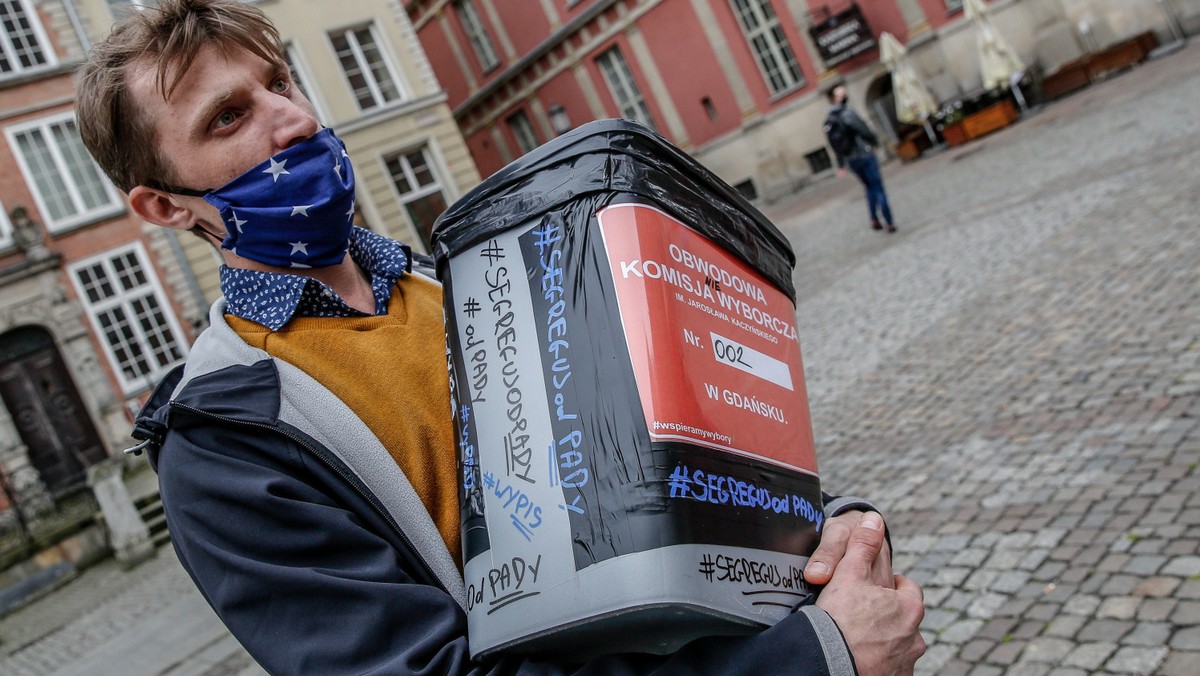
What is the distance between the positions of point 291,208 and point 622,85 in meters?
25.5

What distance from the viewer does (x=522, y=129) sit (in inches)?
1147

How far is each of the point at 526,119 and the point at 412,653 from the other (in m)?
28.8

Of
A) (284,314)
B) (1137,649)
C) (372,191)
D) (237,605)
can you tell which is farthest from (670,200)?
(372,191)

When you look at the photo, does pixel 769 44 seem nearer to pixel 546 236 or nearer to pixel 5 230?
pixel 5 230

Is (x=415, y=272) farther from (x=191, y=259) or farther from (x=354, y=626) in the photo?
(x=191, y=259)

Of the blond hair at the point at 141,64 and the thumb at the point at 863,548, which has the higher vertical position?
the blond hair at the point at 141,64

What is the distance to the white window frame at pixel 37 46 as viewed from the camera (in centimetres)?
1819

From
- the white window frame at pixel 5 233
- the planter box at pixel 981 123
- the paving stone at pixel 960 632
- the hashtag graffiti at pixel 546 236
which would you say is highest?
the white window frame at pixel 5 233

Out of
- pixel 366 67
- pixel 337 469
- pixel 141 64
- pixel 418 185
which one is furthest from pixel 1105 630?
pixel 366 67

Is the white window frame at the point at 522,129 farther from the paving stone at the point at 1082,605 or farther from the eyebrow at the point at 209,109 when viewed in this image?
the eyebrow at the point at 209,109

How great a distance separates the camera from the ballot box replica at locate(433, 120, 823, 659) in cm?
111

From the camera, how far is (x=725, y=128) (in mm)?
24422

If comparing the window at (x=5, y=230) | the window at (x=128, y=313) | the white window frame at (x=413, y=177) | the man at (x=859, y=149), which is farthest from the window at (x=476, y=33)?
the man at (x=859, y=149)

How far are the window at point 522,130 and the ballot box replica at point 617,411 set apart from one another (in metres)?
28.0
